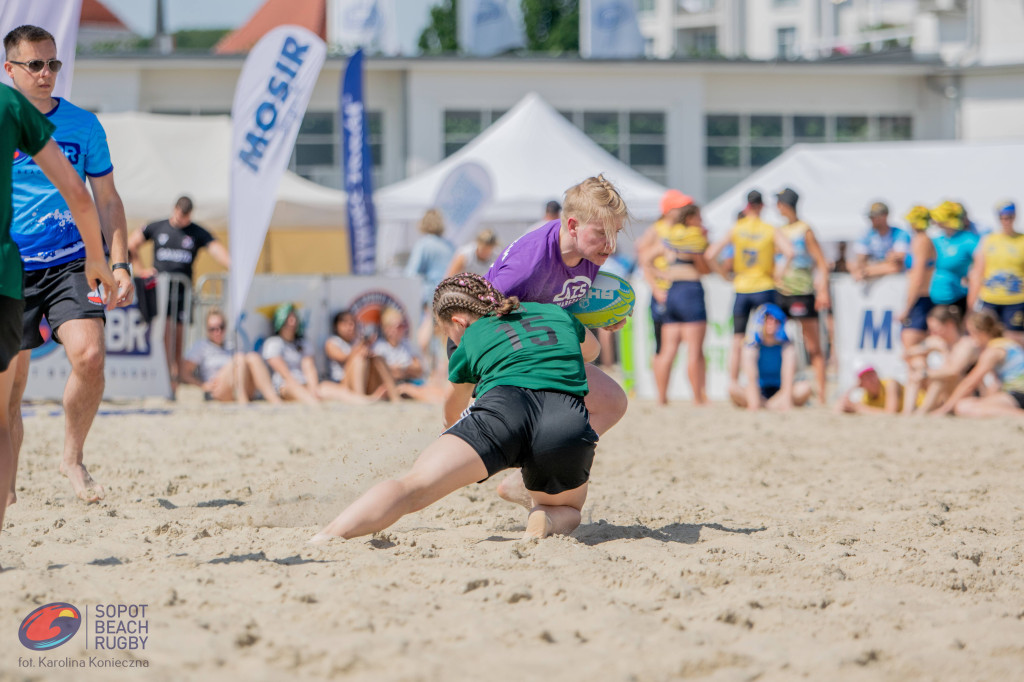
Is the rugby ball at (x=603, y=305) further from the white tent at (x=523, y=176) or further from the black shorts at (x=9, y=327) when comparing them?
the white tent at (x=523, y=176)

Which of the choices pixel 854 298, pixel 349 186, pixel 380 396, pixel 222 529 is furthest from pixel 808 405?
pixel 222 529

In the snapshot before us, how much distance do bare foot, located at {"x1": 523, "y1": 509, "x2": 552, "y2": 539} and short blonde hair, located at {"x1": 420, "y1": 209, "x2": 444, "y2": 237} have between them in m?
7.29

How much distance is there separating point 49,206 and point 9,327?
134 cm

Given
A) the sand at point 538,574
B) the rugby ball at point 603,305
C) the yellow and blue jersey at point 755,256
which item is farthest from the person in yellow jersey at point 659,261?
the rugby ball at point 603,305

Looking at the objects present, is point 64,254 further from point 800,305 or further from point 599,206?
point 800,305

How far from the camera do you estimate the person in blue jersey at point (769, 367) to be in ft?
28.8

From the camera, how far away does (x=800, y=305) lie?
29.8 ft

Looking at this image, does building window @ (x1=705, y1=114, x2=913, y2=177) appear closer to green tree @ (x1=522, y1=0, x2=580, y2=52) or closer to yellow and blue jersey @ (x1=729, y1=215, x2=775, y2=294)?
yellow and blue jersey @ (x1=729, y1=215, x2=775, y2=294)

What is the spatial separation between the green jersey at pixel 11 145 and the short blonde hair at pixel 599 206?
169 cm

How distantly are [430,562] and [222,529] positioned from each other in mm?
910

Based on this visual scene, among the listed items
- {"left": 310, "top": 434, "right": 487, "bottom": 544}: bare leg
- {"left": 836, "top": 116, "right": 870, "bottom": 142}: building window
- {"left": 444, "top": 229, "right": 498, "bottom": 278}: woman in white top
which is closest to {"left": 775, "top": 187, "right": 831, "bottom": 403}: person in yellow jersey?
{"left": 444, "top": 229, "right": 498, "bottom": 278}: woman in white top

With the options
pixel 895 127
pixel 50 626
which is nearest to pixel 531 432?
pixel 50 626

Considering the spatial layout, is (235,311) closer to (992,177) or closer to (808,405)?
(808,405)

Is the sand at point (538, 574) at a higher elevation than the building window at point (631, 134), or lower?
lower
